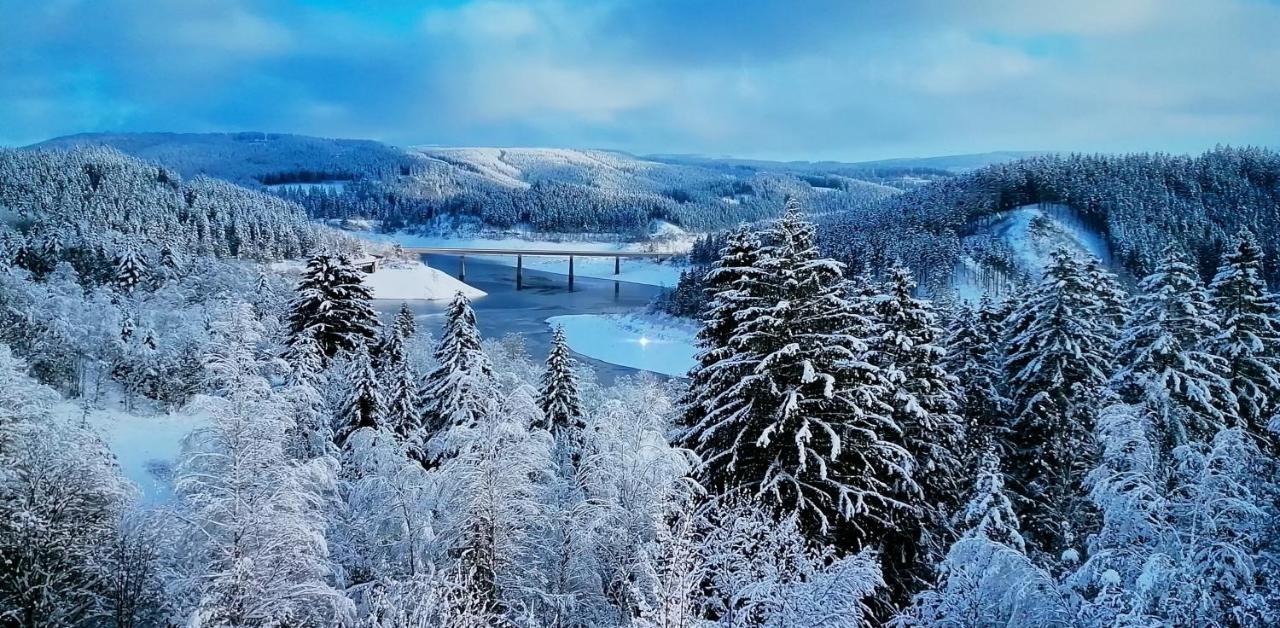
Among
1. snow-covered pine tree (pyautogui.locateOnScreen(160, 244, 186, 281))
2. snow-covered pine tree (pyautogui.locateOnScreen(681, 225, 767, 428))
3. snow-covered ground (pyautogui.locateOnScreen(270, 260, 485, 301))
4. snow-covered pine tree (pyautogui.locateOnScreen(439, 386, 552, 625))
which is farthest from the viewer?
snow-covered ground (pyautogui.locateOnScreen(270, 260, 485, 301))

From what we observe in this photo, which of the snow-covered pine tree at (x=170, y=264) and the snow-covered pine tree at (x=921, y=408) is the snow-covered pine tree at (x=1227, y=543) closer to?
the snow-covered pine tree at (x=921, y=408)

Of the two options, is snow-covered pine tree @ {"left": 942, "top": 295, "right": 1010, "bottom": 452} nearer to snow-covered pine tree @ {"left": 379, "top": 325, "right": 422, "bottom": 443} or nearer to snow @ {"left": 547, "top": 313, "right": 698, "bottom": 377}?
snow-covered pine tree @ {"left": 379, "top": 325, "right": 422, "bottom": 443}

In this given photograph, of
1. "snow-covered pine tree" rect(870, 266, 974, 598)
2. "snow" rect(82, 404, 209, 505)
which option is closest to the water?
"snow" rect(82, 404, 209, 505)

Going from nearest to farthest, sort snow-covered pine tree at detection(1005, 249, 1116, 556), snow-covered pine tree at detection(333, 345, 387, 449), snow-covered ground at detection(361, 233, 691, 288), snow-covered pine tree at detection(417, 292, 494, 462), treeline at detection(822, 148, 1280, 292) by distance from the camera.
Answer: snow-covered pine tree at detection(1005, 249, 1116, 556), snow-covered pine tree at detection(333, 345, 387, 449), snow-covered pine tree at detection(417, 292, 494, 462), treeline at detection(822, 148, 1280, 292), snow-covered ground at detection(361, 233, 691, 288)

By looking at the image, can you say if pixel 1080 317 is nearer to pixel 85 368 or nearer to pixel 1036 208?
pixel 85 368

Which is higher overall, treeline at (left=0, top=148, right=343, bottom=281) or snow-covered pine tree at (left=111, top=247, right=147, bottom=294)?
treeline at (left=0, top=148, right=343, bottom=281)

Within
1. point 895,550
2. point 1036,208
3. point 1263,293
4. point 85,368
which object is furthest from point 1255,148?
point 85,368

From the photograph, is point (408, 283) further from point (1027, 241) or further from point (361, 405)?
point (1027, 241)

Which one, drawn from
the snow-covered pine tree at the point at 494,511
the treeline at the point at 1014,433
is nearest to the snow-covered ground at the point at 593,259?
the treeline at the point at 1014,433

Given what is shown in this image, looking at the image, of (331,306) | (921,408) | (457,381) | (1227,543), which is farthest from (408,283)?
(1227,543)
